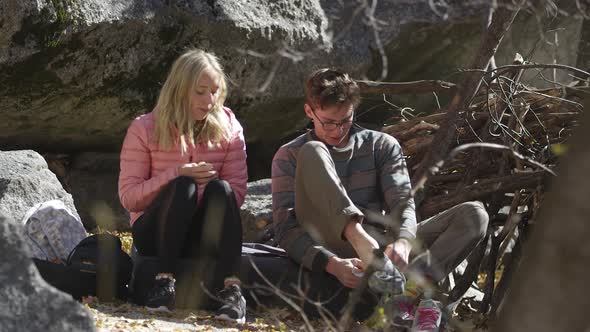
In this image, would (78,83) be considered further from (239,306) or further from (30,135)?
(239,306)

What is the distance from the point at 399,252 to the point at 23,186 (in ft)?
6.90

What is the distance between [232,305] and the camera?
455 cm

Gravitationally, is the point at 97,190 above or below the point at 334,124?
below

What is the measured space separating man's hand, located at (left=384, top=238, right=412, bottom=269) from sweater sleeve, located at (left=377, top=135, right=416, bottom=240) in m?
0.10

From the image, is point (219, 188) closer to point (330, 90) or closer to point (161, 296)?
point (161, 296)

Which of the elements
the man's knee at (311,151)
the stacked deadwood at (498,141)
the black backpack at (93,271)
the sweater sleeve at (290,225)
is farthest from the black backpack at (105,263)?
the stacked deadwood at (498,141)

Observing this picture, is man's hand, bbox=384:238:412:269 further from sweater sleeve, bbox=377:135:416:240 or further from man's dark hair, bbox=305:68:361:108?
man's dark hair, bbox=305:68:361:108

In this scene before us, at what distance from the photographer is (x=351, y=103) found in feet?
15.9

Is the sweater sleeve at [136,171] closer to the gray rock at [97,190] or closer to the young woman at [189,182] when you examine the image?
the young woman at [189,182]

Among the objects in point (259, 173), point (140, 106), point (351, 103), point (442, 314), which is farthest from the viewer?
point (259, 173)

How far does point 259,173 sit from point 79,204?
1.37 m

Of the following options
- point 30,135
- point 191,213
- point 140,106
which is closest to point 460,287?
point 191,213

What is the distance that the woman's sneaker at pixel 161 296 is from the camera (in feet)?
15.0

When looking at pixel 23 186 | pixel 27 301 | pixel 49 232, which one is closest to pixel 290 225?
pixel 49 232
